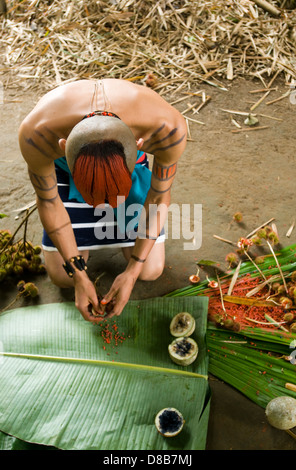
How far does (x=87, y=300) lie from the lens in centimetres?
212

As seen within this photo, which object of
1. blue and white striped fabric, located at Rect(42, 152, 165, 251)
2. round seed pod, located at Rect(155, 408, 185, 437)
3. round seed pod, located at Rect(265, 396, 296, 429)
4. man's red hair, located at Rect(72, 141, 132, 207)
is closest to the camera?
man's red hair, located at Rect(72, 141, 132, 207)

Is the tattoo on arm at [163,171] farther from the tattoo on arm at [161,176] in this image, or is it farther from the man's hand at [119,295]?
the man's hand at [119,295]

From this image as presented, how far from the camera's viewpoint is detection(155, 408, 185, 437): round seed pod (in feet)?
5.64

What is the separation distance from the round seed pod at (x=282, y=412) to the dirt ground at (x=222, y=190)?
0.07 m

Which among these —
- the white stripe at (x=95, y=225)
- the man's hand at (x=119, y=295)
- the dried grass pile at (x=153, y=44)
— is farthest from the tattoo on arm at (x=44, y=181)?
the dried grass pile at (x=153, y=44)

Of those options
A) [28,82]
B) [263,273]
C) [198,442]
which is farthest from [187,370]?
[28,82]

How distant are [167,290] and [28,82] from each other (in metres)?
2.88

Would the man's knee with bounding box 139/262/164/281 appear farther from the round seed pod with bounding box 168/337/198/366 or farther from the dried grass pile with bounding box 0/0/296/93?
the dried grass pile with bounding box 0/0/296/93

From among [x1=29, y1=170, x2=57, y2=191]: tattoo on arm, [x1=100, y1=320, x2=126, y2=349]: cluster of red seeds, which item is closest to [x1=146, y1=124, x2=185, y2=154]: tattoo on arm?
[x1=29, y1=170, x2=57, y2=191]: tattoo on arm

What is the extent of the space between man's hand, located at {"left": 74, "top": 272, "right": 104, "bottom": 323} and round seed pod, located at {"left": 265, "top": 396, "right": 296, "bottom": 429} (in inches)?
35.1

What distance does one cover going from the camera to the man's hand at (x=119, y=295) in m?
2.10

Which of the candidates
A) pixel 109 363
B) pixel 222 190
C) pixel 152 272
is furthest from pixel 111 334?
pixel 222 190

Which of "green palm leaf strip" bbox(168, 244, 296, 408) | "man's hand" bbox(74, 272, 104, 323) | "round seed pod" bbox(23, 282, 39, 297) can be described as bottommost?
"round seed pod" bbox(23, 282, 39, 297)

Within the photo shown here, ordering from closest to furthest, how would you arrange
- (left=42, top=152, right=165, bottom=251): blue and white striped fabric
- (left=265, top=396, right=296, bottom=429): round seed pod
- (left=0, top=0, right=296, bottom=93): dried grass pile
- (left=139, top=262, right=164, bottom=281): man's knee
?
1. (left=265, top=396, right=296, bottom=429): round seed pod
2. (left=42, top=152, right=165, bottom=251): blue and white striped fabric
3. (left=139, top=262, right=164, bottom=281): man's knee
4. (left=0, top=0, right=296, bottom=93): dried grass pile
